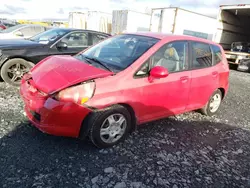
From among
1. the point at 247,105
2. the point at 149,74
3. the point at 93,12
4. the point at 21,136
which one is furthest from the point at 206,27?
the point at 21,136

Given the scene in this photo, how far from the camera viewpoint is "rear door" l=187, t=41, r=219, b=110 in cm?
389

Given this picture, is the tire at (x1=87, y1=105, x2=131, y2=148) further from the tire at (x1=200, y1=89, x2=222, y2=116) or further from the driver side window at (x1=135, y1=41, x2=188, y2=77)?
the tire at (x1=200, y1=89, x2=222, y2=116)

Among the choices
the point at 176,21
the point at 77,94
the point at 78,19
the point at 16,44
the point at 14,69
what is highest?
the point at 176,21

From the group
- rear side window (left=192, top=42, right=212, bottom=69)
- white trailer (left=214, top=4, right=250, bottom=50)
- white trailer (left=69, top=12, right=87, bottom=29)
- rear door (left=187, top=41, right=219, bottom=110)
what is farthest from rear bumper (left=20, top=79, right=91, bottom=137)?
white trailer (left=69, top=12, right=87, bottom=29)

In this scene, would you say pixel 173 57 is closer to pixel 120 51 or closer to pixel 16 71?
pixel 120 51

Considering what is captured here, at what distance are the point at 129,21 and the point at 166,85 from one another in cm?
1511

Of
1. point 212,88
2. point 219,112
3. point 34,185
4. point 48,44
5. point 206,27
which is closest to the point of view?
point 34,185

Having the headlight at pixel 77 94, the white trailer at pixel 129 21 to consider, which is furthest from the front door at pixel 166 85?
the white trailer at pixel 129 21

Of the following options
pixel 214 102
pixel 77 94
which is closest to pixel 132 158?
pixel 77 94

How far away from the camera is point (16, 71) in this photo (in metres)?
5.25

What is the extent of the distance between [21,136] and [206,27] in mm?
15826

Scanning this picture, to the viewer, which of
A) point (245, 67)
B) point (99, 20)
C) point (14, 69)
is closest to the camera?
point (14, 69)

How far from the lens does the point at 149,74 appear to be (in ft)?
10.6

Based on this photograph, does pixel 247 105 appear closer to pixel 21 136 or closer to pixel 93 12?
pixel 21 136
